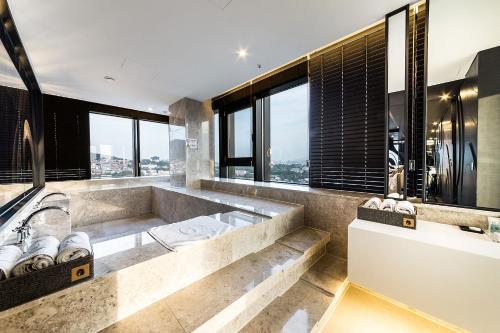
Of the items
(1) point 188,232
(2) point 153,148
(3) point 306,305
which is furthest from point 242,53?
(2) point 153,148

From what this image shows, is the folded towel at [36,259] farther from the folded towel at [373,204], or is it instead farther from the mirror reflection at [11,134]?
the folded towel at [373,204]

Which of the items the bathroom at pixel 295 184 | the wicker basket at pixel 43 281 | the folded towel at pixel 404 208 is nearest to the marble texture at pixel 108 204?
the bathroom at pixel 295 184

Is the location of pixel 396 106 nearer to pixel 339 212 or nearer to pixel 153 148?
pixel 339 212

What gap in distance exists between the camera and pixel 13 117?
1.98m

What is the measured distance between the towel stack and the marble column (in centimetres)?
274

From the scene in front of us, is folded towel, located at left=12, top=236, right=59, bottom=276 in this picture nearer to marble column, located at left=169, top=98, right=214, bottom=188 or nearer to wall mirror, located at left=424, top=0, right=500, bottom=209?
wall mirror, located at left=424, top=0, right=500, bottom=209

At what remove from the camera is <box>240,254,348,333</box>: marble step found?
113 cm

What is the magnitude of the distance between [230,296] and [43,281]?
0.85 metres

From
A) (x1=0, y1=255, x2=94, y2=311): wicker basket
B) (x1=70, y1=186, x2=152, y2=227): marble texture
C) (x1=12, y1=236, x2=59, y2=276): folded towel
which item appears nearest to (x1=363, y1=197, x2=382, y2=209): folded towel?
(x1=0, y1=255, x2=94, y2=311): wicker basket

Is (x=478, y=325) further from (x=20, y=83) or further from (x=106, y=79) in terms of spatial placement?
(x=20, y=83)

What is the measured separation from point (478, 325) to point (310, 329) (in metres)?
0.86

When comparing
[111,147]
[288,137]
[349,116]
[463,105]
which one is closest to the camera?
[463,105]

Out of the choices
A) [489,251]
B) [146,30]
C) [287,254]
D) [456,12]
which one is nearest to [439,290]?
[489,251]

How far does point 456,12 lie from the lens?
144 centimetres
